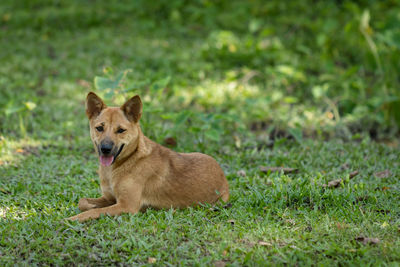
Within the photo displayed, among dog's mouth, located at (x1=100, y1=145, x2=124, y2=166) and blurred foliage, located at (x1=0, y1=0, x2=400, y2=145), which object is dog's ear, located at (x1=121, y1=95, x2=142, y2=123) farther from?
blurred foliage, located at (x1=0, y1=0, x2=400, y2=145)

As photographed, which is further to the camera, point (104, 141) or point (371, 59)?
point (371, 59)

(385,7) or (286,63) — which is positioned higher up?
(385,7)

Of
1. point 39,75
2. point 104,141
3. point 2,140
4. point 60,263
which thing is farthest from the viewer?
point 39,75

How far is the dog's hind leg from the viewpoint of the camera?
4773 millimetres

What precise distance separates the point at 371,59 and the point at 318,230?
5613 millimetres

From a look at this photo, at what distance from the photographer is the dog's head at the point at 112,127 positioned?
4.58 metres

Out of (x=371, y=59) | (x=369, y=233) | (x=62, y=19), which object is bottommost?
(x=369, y=233)

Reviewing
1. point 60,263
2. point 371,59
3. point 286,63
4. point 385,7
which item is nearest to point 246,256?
point 60,263

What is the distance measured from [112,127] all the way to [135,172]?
0.50 meters

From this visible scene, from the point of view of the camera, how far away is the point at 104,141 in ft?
14.9

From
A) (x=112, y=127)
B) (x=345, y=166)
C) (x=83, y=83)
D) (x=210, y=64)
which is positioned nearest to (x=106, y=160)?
(x=112, y=127)

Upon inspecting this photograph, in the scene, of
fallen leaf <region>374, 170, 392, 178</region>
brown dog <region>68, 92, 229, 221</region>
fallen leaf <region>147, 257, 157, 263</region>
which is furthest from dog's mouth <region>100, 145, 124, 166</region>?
fallen leaf <region>374, 170, 392, 178</region>

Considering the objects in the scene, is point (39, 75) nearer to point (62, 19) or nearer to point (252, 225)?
point (62, 19)

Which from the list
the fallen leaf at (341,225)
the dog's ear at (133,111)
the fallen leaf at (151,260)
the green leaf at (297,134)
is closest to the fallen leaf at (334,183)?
the fallen leaf at (341,225)
